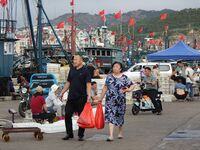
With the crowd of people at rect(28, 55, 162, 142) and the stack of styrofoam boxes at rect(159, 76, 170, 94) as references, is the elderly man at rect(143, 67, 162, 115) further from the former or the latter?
the stack of styrofoam boxes at rect(159, 76, 170, 94)

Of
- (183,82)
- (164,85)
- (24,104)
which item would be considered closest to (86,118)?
(24,104)

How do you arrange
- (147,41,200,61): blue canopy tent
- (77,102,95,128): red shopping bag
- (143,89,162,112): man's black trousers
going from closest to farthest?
(77,102,95,128): red shopping bag, (143,89,162,112): man's black trousers, (147,41,200,61): blue canopy tent

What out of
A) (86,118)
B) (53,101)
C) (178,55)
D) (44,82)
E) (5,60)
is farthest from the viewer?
(5,60)

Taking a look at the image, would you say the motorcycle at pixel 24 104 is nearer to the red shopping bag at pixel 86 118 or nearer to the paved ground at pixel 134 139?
the paved ground at pixel 134 139

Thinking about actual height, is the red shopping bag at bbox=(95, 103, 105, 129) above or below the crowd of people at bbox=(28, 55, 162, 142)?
below

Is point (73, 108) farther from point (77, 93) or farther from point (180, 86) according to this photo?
point (180, 86)

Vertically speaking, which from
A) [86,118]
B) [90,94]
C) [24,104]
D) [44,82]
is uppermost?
[90,94]

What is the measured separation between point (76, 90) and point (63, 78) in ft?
53.5

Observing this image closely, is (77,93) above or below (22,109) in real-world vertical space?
above

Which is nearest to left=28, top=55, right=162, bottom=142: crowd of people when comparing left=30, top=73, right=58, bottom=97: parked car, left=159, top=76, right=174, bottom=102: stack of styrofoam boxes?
left=30, top=73, right=58, bottom=97: parked car

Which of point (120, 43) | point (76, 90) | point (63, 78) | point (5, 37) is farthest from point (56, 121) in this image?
point (120, 43)

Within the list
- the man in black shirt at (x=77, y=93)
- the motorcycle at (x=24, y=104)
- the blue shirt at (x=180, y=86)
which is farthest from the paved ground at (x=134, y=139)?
the blue shirt at (x=180, y=86)

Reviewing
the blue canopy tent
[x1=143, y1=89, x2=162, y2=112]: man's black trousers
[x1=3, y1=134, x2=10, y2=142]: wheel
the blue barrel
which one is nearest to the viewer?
[x1=3, y1=134, x2=10, y2=142]: wheel

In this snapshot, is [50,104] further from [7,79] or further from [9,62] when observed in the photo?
[9,62]
